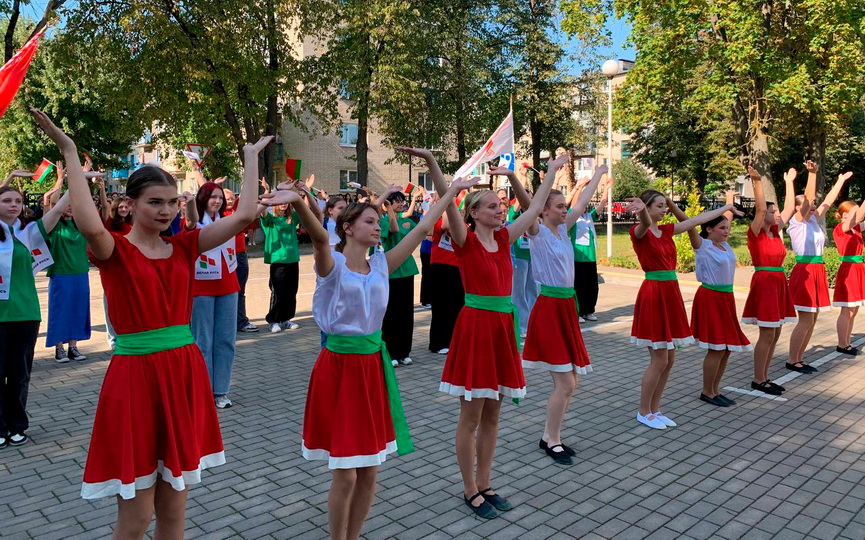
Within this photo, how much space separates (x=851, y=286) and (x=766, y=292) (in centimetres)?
252

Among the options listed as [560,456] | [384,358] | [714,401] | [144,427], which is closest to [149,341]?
[144,427]

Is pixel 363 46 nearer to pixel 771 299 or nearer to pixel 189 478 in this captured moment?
pixel 771 299

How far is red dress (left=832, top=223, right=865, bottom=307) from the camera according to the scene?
28.7 ft

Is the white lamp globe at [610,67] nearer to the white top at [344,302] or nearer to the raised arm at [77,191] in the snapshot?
the white top at [344,302]

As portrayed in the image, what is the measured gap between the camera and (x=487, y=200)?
4469 millimetres

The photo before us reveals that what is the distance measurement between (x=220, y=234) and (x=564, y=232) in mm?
3105

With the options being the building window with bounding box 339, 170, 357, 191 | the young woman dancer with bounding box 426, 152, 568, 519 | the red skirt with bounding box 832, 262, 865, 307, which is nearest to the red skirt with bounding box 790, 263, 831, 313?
the red skirt with bounding box 832, 262, 865, 307

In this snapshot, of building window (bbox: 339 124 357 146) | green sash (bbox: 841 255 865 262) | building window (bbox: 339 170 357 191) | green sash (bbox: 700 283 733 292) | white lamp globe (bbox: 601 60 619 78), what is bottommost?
green sash (bbox: 700 283 733 292)

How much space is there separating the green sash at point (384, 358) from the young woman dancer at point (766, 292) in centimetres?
482

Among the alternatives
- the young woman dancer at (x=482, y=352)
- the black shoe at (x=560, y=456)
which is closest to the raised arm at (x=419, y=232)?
the young woman dancer at (x=482, y=352)

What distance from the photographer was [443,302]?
356 inches

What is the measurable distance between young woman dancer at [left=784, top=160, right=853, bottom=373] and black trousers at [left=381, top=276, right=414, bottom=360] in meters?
4.59

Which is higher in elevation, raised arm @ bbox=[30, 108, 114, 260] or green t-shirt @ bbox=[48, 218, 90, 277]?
raised arm @ bbox=[30, 108, 114, 260]

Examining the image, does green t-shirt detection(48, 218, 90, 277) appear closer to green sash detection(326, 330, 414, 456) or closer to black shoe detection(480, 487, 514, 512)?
green sash detection(326, 330, 414, 456)
